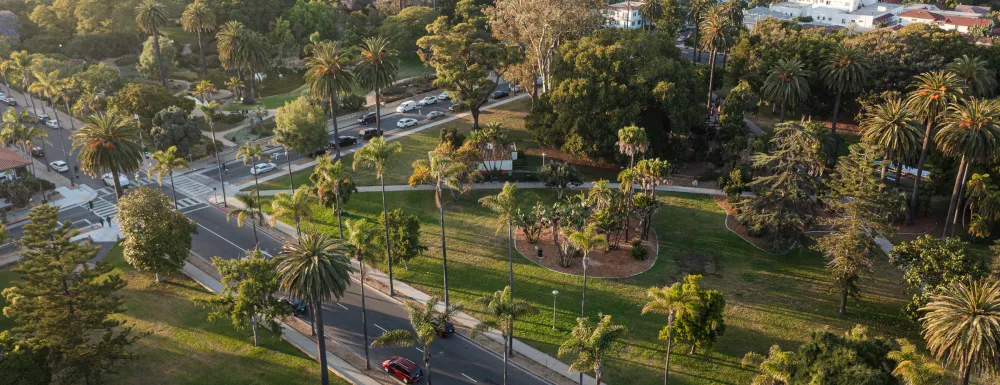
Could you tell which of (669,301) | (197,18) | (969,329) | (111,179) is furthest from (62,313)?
(197,18)

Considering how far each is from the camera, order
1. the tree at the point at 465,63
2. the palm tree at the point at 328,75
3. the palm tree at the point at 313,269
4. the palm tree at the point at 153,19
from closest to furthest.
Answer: the palm tree at the point at 313,269, the palm tree at the point at 328,75, the tree at the point at 465,63, the palm tree at the point at 153,19

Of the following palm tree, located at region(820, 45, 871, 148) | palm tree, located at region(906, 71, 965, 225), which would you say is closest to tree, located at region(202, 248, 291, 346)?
palm tree, located at region(906, 71, 965, 225)

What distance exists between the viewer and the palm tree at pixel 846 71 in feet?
298

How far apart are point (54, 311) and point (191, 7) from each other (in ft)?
278

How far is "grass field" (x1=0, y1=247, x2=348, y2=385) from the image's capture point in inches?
2160

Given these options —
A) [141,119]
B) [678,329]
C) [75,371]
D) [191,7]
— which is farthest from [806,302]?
[191,7]

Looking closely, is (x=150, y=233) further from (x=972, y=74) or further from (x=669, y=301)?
(x=972, y=74)

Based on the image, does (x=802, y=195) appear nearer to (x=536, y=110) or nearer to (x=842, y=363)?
(x=842, y=363)

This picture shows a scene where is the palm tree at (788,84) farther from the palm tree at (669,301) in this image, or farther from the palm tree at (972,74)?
the palm tree at (669,301)

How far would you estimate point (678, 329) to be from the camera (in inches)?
2202

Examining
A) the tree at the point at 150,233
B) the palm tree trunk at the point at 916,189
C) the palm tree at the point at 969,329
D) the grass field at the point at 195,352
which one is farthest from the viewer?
the palm tree trunk at the point at 916,189

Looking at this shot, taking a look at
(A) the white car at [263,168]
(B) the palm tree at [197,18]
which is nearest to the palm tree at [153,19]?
(B) the palm tree at [197,18]

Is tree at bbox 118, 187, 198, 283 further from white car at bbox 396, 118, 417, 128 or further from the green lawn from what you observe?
white car at bbox 396, 118, 417, 128

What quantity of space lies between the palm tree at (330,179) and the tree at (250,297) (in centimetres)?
1237
